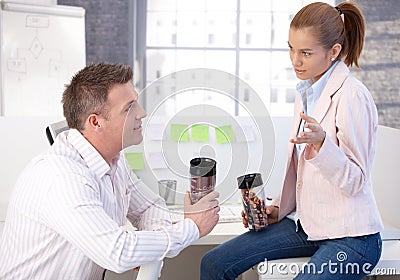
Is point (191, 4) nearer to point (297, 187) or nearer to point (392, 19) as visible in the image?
point (392, 19)

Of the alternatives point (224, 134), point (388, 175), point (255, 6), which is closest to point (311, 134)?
point (224, 134)

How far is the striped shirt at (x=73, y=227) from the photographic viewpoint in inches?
49.6

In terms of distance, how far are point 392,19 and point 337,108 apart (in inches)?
183

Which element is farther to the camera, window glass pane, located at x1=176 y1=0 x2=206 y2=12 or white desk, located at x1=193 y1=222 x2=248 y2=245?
window glass pane, located at x1=176 y1=0 x2=206 y2=12

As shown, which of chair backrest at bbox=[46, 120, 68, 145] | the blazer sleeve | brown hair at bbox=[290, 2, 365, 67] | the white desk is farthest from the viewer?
the white desk

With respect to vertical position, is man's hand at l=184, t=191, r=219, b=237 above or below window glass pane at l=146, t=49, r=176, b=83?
below

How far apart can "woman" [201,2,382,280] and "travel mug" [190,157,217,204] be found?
11.0 inches

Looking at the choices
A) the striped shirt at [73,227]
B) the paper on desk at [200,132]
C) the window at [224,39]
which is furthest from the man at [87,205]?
the window at [224,39]

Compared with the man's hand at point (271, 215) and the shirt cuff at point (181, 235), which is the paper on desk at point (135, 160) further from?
the man's hand at point (271, 215)

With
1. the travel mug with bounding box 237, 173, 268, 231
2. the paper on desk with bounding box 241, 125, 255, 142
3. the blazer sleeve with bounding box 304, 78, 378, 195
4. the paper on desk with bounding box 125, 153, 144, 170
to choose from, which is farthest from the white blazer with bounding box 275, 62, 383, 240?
the paper on desk with bounding box 125, 153, 144, 170

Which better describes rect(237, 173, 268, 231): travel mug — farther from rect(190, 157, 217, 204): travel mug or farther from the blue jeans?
rect(190, 157, 217, 204): travel mug

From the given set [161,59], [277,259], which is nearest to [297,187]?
[277,259]

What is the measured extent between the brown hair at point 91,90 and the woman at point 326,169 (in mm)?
452

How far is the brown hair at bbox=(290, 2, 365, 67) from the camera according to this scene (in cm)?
163
